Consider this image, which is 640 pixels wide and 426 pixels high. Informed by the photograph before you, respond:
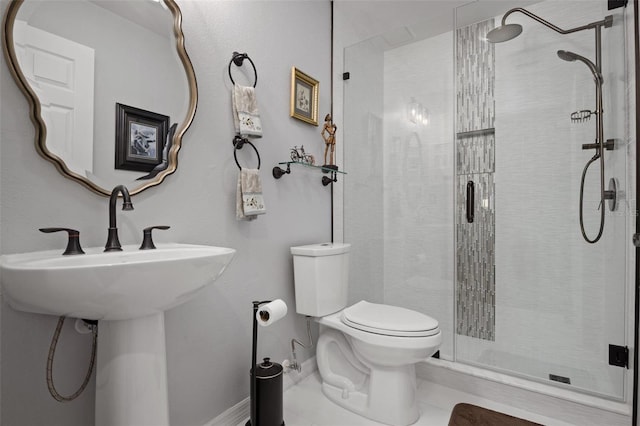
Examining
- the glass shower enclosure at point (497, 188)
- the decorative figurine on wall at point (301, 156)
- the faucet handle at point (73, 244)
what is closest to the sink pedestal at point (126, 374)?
the faucet handle at point (73, 244)

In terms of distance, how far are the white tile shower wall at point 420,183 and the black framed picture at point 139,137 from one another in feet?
4.95

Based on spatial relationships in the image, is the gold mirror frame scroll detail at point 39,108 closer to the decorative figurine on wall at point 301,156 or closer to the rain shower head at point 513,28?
the decorative figurine on wall at point 301,156

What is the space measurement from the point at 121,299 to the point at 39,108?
0.65 metres

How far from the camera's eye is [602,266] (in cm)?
174

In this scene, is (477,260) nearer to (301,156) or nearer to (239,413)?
(301,156)

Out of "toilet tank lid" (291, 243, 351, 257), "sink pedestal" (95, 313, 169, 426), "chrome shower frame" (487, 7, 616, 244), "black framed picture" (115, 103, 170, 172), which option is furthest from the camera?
"toilet tank lid" (291, 243, 351, 257)

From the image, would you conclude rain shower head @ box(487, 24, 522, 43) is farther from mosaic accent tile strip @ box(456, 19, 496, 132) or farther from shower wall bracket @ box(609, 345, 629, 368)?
shower wall bracket @ box(609, 345, 629, 368)

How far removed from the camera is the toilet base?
1604mm

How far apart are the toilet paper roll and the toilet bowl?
450mm

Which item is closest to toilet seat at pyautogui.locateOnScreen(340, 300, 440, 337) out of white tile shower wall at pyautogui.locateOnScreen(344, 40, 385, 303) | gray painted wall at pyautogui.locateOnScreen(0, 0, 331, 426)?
gray painted wall at pyautogui.locateOnScreen(0, 0, 331, 426)

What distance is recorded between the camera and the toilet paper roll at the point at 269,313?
138cm

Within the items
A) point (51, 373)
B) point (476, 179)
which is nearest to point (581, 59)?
point (476, 179)

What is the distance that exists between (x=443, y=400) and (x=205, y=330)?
1285 mm

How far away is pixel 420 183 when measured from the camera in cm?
227
